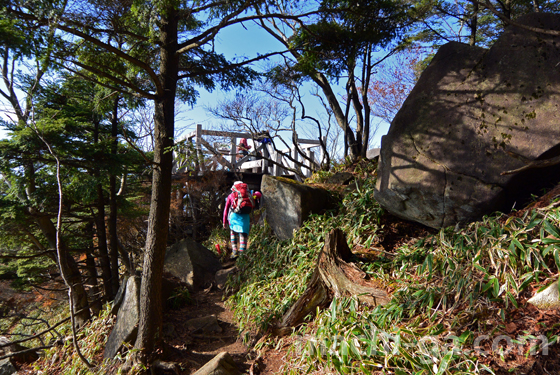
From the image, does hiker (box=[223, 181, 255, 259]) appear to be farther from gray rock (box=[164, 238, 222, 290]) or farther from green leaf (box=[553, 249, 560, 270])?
green leaf (box=[553, 249, 560, 270])

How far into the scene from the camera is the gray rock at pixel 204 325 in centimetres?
467

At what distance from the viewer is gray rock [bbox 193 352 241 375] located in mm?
3156

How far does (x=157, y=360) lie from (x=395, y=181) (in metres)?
3.55

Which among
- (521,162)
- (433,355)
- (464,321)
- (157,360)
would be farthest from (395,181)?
(157,360)

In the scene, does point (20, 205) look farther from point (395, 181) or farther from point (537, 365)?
point (537, 365)

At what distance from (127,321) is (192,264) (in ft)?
7.34

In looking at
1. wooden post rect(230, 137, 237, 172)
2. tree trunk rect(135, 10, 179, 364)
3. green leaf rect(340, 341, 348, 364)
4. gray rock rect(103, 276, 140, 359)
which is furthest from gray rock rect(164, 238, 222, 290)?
green leaf rect(340, 341, 348, 364)

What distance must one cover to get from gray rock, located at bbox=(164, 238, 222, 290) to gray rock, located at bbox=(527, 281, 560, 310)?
5.36 m

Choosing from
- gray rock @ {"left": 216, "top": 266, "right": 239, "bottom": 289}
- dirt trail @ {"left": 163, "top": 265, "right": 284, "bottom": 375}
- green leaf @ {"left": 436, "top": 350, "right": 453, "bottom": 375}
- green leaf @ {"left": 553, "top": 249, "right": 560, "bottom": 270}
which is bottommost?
dirt trail @ {"left": 163, "top": 265, "right": 284, "bottom": 375}

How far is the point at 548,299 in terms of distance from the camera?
2.33 m

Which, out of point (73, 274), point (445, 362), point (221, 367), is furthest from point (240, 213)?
point (445, 362)

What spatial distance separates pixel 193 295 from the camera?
20.1 ft

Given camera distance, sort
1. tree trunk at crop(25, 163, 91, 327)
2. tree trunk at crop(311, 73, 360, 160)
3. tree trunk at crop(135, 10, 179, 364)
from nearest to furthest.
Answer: tree trunk at crop(135, 10, 179, 364) → tree trunk at crop(25, 163, 91, 327) → tree trunk at crop(311, 73, 360, 160)

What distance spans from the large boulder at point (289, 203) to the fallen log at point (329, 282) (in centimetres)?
174
